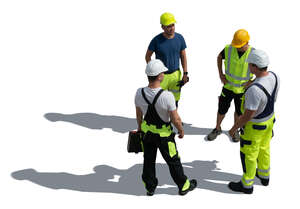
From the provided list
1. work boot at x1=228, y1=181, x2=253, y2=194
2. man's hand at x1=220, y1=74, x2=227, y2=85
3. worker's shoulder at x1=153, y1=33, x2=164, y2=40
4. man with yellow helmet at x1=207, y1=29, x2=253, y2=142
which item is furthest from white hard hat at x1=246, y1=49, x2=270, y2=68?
worker's shoulder at x1=153, y1=33, x2=164, y2=40

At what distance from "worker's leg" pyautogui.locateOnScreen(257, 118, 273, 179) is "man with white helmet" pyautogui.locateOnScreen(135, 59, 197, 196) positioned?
1120 millimetres

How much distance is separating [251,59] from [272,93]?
1.96 feet

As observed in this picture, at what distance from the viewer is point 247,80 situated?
804cm

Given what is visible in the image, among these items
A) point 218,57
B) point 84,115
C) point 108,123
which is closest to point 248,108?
point 218,57

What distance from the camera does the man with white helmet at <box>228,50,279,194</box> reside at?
632 centimetres

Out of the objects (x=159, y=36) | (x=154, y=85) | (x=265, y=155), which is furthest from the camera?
(x=159, y=36)

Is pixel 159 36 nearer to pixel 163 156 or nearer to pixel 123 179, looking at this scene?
pixel 163 156

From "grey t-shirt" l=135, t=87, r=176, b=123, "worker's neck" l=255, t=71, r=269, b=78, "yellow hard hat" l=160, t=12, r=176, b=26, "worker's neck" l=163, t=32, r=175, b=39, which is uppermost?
"yellow hard hat" l=160, t=12, r=176, b=26

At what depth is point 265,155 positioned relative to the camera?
23.2 ft

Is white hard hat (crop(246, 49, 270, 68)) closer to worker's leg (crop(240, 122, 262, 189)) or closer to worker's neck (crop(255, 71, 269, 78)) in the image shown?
worker's neck (crop(255, 71, 269, 78))

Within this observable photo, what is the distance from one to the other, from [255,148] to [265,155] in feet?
1.19

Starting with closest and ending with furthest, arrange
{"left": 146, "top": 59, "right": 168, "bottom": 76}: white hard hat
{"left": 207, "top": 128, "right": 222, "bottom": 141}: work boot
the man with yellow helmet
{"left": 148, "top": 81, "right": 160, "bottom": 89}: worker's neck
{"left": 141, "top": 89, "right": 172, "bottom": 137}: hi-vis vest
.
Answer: {"left": 146, "top": 59, "right": 168, "bottom": 76}: white hard hat < {"left": 148, "top": 81, "right": 160, "bottom": 89}: worker's neck < {"left": 141, "top": 89, "right": 172, "bottom": 137}: hi-vis vest < the man with yellow helmet < {"left": 207, "top": 128, "right": 222, "bottom": 141}: work boot

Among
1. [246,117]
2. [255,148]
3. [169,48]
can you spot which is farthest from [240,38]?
[255,148]

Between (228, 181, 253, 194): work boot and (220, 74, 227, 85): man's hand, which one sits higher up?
(220, 74, 227, 85): man's hand
